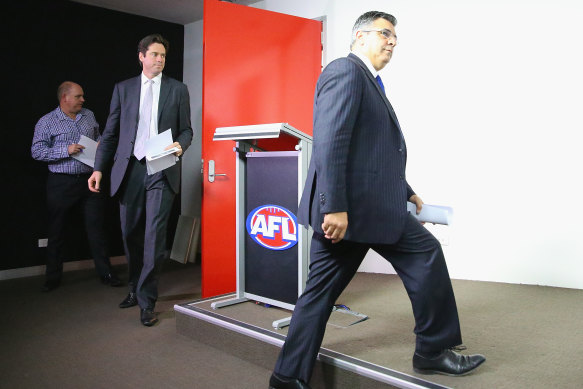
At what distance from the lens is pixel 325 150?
1.66m

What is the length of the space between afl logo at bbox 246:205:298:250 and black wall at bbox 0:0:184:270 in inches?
113

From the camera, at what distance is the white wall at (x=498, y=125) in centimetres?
352

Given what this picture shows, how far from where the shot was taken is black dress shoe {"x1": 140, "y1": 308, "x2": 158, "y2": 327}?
9.99ft

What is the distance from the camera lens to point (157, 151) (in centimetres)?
297

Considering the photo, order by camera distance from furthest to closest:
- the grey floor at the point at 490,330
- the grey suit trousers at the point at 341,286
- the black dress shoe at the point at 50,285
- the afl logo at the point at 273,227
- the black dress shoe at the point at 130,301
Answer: the black dress shoe at the point at 50,285 → the black dress shoe at the point at 130,301 → the afl logo at the point at 273,227 → the grey floor at the point at 490,330 → the grey suit trousers at the point at 341,286

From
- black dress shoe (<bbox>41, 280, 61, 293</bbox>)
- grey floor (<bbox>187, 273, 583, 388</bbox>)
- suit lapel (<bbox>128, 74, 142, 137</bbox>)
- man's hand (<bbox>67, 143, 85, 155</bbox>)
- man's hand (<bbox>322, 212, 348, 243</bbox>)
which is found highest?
suit lapel (<bbox>128, 74, 142, 137</bbox>)

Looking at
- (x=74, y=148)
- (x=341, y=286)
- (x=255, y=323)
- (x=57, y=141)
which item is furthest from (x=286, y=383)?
(x=57, y=141)

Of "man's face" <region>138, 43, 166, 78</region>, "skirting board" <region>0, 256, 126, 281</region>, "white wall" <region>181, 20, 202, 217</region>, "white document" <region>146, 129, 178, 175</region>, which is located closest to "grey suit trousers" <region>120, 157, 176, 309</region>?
"white document" <region>146, 129, 178, 175</region>

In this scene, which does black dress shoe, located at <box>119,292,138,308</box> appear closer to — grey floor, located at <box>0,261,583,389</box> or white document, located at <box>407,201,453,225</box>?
grey floor, located at <box>0,261,583,389</box>

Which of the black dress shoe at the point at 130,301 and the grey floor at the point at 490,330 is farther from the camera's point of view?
the black dress shoe at the point at 130,301

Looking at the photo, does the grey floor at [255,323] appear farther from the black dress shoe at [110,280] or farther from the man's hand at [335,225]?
the man's hand at [335,225]

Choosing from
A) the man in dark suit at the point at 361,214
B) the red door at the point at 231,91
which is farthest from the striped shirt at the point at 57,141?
the man in dark suit at the point at 361,214

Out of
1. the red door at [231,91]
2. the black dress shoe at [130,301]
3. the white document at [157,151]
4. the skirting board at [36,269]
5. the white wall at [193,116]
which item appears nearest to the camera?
the white document at [157,151]

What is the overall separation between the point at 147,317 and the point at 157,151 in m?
1.09
